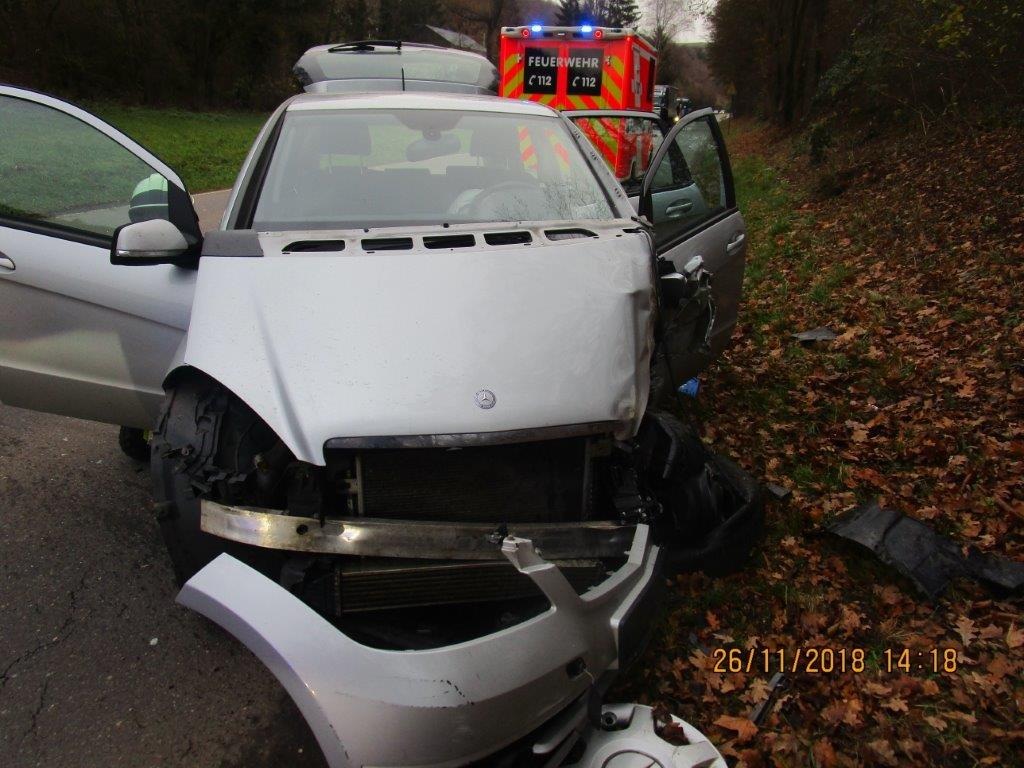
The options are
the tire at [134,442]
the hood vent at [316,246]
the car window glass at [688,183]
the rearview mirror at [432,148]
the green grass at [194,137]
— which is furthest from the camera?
the green grass at [194,137]

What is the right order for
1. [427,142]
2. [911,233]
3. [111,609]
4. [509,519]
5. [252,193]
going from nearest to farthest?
[509,519]
[111,609]
[252,193]
[427,142]
[911,233]

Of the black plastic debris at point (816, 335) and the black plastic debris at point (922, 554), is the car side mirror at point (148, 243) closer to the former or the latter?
the black plastic debris at point (922, 554)

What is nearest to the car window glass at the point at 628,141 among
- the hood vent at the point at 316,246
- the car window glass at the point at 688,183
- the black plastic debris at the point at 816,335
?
the car window glass at the point at 688,183

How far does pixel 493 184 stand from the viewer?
11.1 ft

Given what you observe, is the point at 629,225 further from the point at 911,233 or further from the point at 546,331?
the point at 911,233

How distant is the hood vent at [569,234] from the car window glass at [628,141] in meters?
0.97

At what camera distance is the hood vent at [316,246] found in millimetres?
2676

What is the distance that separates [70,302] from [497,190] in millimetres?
1886

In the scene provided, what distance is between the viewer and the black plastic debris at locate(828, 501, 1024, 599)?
298cm

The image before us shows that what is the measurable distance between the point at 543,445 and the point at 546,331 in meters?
0.36

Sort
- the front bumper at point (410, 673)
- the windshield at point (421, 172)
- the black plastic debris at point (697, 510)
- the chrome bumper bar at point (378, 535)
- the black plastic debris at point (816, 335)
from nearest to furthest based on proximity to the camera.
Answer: the front bumper at point (410, 673) < the chrome bumper bar at point (378, 535) < the black plastic debris at point (697, 510) < the windshield at point (421, 172) < the black plastic debris at point (816, 335)

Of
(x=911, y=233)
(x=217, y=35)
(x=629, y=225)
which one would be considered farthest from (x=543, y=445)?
(x=217, y=35)

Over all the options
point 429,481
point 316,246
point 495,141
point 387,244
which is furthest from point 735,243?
point 429,481

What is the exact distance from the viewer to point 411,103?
3.73 m
